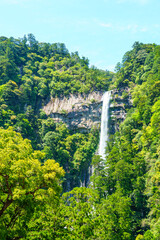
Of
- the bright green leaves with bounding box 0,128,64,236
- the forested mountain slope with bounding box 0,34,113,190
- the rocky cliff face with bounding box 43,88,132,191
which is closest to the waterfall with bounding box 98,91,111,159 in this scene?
the rocky cliff face with bounding box 43,88,132,191

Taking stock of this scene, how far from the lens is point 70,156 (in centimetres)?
3934

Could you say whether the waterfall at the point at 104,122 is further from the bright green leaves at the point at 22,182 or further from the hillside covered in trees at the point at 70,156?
the bright green leaves at the point at 22,182

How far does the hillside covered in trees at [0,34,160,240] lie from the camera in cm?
929

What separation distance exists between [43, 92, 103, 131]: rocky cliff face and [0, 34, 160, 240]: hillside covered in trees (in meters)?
1.56

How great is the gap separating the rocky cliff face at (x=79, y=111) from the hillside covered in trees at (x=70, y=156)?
1558mm

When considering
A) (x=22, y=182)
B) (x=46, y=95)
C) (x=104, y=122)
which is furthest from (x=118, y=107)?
(x=22, y=182)

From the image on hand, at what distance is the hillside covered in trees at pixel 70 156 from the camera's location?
9289 mm

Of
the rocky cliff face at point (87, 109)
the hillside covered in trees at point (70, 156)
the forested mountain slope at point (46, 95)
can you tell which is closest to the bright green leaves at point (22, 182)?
the hillside covered in trees at point (70, 156)

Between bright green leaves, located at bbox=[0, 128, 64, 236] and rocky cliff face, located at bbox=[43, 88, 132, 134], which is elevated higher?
rocky cliff face, located at bbox=[43, 88, 132, 134]

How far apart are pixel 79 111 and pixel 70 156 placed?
9886 millimetres

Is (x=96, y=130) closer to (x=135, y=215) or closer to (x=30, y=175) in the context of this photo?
(x=135, y=215)

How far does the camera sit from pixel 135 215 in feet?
69.6

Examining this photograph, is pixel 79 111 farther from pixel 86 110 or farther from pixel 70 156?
A: pixel 70 156

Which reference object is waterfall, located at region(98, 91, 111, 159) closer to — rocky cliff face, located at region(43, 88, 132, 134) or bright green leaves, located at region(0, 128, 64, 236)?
rocky cliff face, located at region(43, 88, 132, 134)
